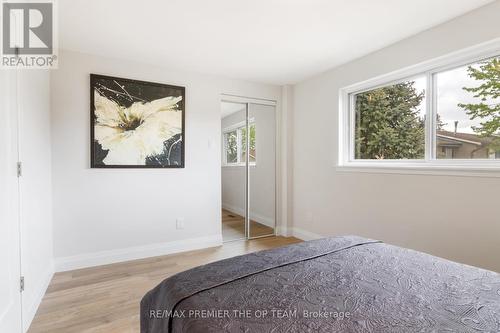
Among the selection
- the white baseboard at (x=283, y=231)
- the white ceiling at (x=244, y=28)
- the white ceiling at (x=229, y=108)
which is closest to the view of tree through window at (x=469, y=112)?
the white ceiling at (x=244, y=28)

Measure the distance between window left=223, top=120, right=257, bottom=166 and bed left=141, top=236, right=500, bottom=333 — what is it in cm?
260

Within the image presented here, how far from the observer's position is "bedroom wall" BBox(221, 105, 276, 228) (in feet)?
13.1

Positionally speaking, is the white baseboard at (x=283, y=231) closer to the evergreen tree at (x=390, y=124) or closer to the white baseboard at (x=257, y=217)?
the white baseboard at (x=257, y=217)

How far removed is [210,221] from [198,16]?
2.44 m

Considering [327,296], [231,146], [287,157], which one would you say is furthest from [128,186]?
[327,296]

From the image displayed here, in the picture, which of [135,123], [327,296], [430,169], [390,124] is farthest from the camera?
[135,123]

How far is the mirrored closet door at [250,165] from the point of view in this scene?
3.95 m

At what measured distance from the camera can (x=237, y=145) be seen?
412 centimetres

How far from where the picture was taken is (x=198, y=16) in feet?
7.06

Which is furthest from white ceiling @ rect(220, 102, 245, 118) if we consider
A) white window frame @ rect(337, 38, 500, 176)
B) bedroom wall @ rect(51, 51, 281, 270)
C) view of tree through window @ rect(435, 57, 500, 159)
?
view of tree through window @ rect(435, 57, 500, 159)

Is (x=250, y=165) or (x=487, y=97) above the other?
(x=487, y=97)

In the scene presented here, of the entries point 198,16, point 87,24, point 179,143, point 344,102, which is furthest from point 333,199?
point 87,24

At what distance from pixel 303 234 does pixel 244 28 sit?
281 centimetres

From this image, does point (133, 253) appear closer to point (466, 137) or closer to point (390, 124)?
point (390, 124)
